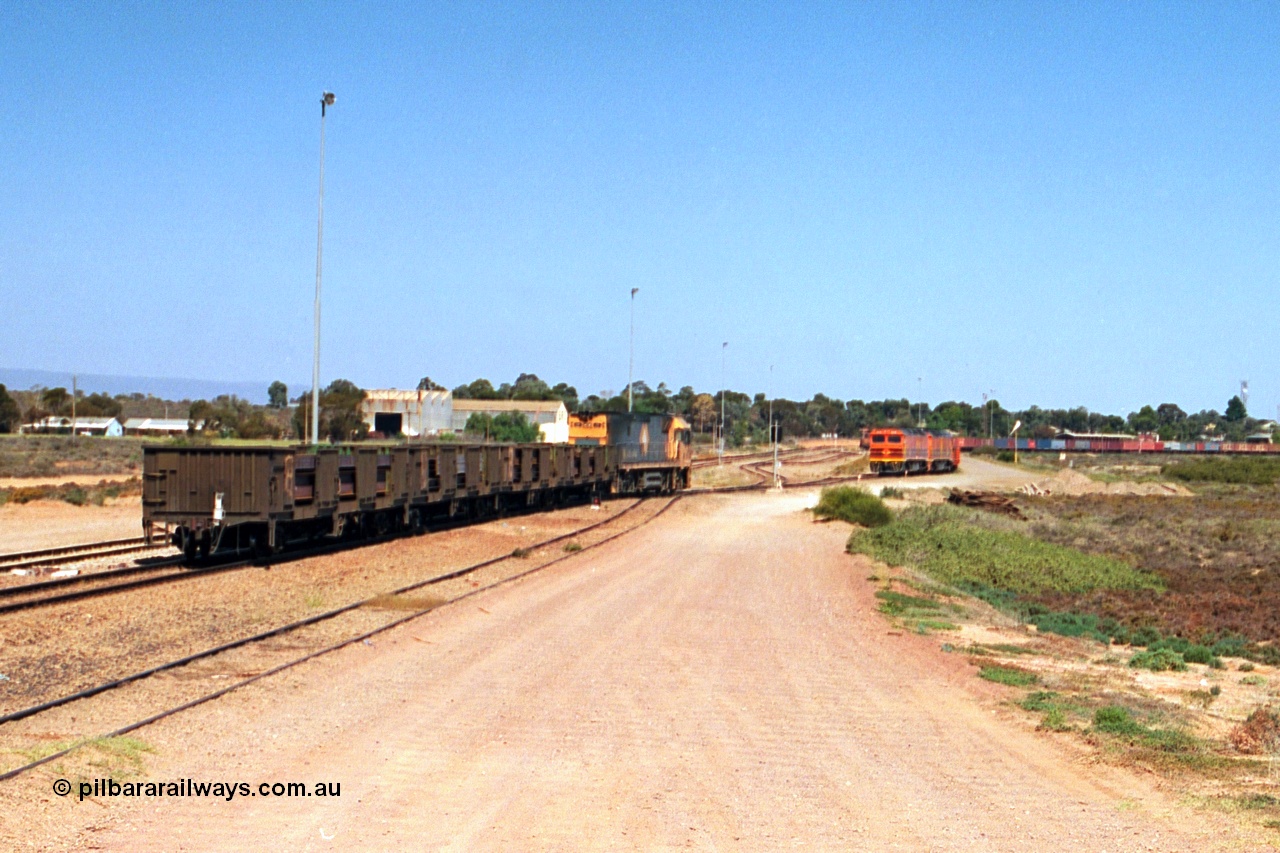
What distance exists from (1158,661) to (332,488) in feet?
50.2

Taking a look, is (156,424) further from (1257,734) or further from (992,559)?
(1257,734)

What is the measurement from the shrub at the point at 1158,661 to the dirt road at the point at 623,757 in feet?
9.96

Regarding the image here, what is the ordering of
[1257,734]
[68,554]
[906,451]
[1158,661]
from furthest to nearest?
1. [906,451]
2. [68,554]
3. [1158,661]
4. [1257,734]

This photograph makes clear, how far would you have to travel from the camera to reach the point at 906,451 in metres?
69.2

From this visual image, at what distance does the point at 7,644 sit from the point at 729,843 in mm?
9696

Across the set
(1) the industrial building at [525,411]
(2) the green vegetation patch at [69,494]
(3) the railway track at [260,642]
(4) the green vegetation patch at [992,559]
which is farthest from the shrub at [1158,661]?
(1) the industrial building at [525,411]

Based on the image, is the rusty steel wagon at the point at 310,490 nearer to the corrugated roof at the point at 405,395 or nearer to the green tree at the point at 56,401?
the corrugated roof at the point at 405,395

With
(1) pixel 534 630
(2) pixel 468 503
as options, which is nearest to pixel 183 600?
(1) pixel 534 630

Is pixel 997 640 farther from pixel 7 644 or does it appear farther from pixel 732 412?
pixel 732 412

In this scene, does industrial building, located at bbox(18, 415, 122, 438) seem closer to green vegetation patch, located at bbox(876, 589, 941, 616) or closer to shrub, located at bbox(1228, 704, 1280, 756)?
green vegetation patch, located at bbox(876, 589, 941, 616)

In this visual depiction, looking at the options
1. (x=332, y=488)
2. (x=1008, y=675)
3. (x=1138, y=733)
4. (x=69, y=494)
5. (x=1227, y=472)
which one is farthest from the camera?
(x=1227, y=472)

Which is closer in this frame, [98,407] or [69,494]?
[69,494]

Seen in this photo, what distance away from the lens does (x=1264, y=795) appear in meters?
9.16

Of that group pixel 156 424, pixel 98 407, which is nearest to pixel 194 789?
pixel 156 424
